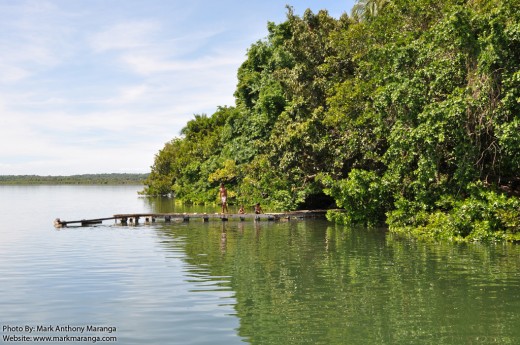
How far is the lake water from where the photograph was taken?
409 inches

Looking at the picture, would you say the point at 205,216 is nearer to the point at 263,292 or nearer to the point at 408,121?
the point at 408,121

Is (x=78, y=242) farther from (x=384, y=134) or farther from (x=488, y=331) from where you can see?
(x=488, y=331)

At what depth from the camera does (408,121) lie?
2623cm

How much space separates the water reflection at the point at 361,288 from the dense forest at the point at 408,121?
3.68m

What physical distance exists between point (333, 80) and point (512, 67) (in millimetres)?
14462

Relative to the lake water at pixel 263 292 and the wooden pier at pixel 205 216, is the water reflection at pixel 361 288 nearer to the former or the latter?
the lake water at pixel 263 292

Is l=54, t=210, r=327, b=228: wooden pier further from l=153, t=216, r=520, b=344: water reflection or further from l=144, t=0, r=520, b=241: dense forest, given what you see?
l=153, t=216, r=520, b=344: water reflection

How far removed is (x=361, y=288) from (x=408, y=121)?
556 inches

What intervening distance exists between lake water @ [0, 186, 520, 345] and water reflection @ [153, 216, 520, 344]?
3 centimetres

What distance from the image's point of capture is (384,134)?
2867 centimetres

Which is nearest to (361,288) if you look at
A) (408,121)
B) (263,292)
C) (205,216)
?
(263,292)

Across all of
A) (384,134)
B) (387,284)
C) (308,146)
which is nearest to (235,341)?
(387,284)

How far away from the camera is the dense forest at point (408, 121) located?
22953 mm

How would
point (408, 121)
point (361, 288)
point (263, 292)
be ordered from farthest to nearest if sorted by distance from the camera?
1. point (408, 121)
2. point (361, 288)
3. point (263, 292)
